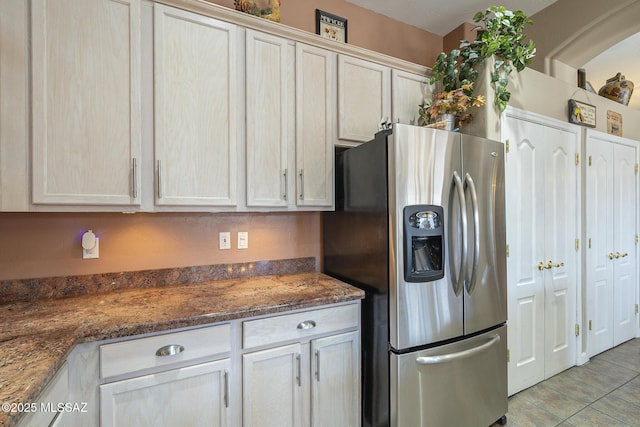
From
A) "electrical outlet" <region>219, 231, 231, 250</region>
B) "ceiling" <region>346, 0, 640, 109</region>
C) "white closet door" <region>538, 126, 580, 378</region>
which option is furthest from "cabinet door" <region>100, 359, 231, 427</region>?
"ceiling" <region>346, 0, 640, 109</region>

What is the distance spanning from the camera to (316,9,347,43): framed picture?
231 centimetres

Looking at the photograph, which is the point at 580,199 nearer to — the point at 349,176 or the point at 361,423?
the point at 349,176

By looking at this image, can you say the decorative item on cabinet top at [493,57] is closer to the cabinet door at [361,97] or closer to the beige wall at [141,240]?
the cabinet door at [361,97]

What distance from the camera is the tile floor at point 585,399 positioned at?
1.92 m

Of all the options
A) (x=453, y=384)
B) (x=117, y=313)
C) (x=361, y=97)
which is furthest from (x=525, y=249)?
(x=117, y=313)

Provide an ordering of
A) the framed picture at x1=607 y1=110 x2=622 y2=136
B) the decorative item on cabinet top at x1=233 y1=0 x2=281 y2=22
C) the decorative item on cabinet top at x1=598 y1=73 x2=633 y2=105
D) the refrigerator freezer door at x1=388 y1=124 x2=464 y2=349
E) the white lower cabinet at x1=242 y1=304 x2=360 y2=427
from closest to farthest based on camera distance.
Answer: the white lower cabinet at x1=242 y1=304 x2=360 y2=427
the refrigerator freezer door at x1=388 y1=124 x2=464 y2=349
the decorative item on cabinet top at x1=233 y1=0 x2=281 y2=22
the framed picture at x1=607 y1=110 x2=622 y2=136
the decorative item on cabinet top at x1=598 y1=73 x2=633 y2=105

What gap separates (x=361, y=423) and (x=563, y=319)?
1972 mm

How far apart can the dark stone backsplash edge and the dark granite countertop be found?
0.04 meters

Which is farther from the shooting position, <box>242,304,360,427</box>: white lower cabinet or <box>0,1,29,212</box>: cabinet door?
<box>242,304,360,427</box>: white lower cabinet

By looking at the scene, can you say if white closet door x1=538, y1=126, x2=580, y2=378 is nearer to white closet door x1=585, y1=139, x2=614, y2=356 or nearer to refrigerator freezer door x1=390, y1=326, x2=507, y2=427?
white closet door x1=585, y1=139, x2=614, y2=356

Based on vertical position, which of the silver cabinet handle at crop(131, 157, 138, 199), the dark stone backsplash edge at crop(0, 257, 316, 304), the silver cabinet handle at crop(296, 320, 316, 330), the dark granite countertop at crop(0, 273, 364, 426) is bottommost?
the silver cabinet handle at crop(296, 320, 316, 330)

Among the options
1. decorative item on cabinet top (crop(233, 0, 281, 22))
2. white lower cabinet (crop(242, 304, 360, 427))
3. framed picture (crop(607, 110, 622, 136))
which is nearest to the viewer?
white lower cabinet (crop(242, 304, 360, 427))

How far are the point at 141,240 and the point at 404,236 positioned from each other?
61.0 inches

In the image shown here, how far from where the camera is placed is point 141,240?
5.86 feet
